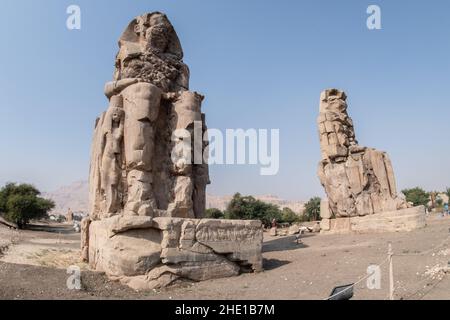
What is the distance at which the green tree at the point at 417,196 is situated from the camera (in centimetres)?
4934

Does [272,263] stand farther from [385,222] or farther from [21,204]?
[21,204]

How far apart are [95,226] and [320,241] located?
8.82 meters

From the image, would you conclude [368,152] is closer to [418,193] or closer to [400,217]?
[400,217]

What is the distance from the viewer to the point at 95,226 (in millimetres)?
8219

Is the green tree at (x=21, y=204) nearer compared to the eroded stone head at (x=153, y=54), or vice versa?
the eroded stone head at (x=153, y=54)

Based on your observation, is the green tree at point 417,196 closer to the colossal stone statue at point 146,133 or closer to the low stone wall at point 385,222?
the low stone wall at point 385,222

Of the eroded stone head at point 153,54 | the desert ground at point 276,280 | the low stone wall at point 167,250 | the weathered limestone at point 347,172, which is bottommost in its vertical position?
the desert ground at point 276,280

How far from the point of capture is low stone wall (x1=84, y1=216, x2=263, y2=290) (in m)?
6.69

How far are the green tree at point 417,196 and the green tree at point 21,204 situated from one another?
42830 mm

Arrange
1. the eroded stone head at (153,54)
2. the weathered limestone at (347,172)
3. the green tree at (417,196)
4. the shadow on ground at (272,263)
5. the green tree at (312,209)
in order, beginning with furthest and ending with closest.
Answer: the green tree at (417,196) → the green tree at (312,209) → the weathered limestone at (347,172) → the eroded stone head at (153,54) → the shadow on ground at (272,263)

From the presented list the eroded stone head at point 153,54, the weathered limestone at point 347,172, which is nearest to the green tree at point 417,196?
the weathered limestone at point 347,172

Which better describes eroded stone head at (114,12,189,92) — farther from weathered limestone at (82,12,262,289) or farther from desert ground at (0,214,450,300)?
desert ground at (0,214,450,300)

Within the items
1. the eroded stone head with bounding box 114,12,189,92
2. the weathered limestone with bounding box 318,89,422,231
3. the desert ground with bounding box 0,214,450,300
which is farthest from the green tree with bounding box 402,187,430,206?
the eroded stone head with bounding box 114,12,189,92

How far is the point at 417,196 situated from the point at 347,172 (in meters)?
40.0
